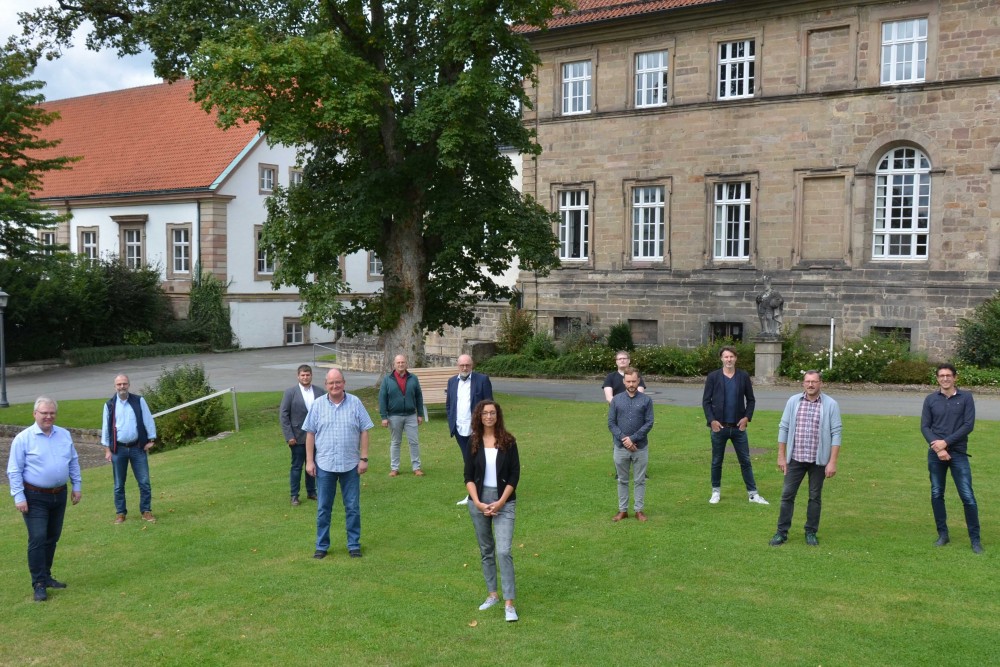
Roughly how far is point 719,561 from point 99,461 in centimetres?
1427

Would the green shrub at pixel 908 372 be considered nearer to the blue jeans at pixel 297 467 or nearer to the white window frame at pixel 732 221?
the white window frame at pixel 732 221

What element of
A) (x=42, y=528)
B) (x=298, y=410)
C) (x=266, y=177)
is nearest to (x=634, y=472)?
(x=298, y=410)

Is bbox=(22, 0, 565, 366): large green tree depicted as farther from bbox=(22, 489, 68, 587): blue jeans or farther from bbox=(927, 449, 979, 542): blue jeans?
bbox=(927, 449, 979, 542): blue jeans

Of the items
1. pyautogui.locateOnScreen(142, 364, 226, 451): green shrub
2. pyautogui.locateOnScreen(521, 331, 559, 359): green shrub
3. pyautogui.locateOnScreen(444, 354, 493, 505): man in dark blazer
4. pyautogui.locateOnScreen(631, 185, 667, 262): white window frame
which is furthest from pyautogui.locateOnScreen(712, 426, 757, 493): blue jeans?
pyautogui.locateOnScreen(631, 185, 667, 262): white window frame

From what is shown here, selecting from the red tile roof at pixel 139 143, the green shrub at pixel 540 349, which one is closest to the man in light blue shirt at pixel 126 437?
the green shrub at pixel 540 349

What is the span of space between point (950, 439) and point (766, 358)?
16.5 metres

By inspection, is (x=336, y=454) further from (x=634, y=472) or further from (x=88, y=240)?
(x=88, y=240)

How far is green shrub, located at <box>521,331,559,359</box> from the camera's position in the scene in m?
30.8

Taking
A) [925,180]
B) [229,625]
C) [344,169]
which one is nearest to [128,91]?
[344,169]

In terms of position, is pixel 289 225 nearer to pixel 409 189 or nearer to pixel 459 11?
pixel 409 189

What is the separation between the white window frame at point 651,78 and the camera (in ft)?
104

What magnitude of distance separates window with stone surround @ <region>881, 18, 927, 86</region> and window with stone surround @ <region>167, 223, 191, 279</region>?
90.5 feet

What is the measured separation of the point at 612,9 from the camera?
1272 inches

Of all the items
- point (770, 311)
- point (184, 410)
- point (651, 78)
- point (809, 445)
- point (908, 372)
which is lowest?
point (184, 410)
